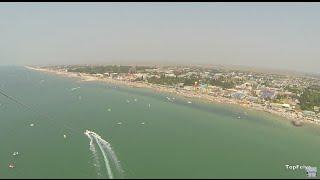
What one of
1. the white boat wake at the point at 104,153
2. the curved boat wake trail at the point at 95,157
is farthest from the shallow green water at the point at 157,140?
the white boat wake at the point at 104,153

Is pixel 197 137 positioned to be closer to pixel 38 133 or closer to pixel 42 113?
pixel 38 133

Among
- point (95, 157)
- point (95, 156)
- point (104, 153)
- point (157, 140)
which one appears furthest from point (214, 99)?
point (95, 157)

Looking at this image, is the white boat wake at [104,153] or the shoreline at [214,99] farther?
the shoreline at [214,99]

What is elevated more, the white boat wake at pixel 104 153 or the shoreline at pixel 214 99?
the shoreline at pixel 214 99

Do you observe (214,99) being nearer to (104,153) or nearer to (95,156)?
(104,153)

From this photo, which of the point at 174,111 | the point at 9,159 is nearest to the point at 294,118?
the point at 174,111

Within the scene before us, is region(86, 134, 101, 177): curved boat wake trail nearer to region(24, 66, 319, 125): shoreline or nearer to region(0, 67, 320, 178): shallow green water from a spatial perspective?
region(0, 67, 320, 178): shallow green water

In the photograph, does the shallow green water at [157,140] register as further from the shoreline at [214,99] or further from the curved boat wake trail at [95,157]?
the shoreline at [214,99]
